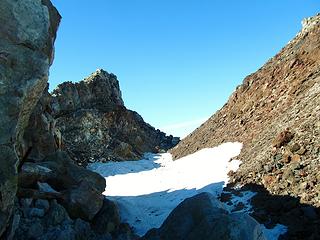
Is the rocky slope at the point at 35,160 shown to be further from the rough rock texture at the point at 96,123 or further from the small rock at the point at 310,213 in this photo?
the rough rock texture at the point at 96,123

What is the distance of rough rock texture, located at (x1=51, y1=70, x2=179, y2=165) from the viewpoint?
43.9 meters

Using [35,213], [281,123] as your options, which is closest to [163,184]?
[281,123]

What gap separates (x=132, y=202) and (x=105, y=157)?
63.8 ft

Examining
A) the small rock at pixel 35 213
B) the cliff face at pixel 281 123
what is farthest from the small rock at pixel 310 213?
the small rock at pixel 35 213

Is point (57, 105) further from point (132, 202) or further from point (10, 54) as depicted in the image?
point (10, 54)

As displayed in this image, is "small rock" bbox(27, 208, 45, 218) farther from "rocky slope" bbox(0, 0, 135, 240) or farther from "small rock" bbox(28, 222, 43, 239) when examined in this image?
"small rock" bbox(28, 222, 43, 239)

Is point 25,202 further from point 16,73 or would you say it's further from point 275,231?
point 275,231

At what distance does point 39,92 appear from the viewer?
1250cm

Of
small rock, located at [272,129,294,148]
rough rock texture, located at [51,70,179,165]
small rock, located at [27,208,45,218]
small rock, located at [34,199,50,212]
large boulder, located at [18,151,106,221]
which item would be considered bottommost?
small rock, located at [27,208,45,218]

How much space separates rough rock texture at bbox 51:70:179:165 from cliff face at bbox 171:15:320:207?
36.2 ft

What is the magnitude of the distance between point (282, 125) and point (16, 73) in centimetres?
1715

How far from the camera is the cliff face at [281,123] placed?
17.4m

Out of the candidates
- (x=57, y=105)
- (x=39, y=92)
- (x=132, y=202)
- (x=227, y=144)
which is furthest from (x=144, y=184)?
(x=57, y=105)

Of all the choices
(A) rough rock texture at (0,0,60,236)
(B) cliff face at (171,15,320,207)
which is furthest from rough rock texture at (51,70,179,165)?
(A) rough rock texture at (0,0,60,236)
